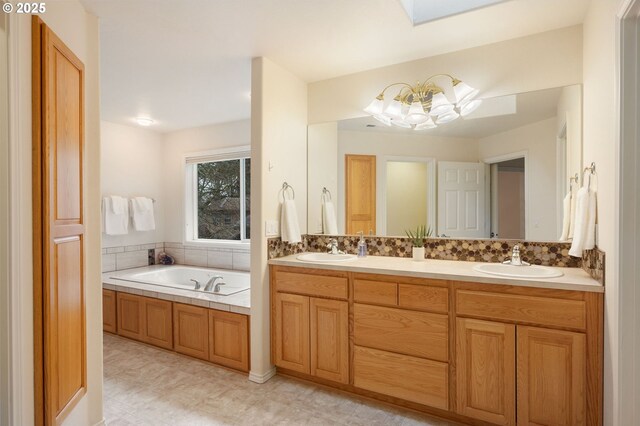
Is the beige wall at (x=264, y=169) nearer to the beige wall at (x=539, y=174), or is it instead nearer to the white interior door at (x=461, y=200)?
the white interior door at (x=461, y=200)

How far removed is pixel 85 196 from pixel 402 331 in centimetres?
199

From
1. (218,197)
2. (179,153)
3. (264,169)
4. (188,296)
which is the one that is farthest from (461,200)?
(179,153)

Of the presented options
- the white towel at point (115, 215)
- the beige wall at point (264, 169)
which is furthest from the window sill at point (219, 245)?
the beige wall at point (264, 169)

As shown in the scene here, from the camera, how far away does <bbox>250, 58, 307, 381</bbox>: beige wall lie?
8.20ft

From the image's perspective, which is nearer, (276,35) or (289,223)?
(276,35)

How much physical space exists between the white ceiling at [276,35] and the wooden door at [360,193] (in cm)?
74

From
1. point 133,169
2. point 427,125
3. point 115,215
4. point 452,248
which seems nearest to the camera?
point 452,248

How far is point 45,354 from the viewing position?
4.60 ft

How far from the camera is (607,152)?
1507mm

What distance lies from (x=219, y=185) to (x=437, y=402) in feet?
11.4

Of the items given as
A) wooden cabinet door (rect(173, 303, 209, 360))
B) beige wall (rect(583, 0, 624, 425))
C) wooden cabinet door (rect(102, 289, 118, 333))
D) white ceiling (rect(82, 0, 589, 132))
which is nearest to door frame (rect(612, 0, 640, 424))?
beige wall (rect(583, 0, 624, 425))

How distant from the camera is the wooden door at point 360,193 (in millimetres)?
2771

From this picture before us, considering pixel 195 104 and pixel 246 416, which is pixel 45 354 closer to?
pixel 246 416

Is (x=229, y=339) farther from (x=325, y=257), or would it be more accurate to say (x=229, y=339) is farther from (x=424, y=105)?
(x=424, y=105)
